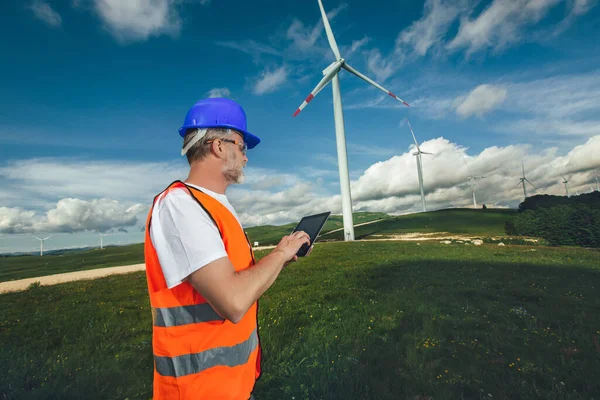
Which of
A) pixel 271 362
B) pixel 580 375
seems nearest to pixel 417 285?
pixel 580 375

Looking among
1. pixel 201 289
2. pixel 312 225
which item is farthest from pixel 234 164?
pixel 201 289

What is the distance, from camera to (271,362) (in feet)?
19.8

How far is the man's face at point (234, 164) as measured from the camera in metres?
2.39

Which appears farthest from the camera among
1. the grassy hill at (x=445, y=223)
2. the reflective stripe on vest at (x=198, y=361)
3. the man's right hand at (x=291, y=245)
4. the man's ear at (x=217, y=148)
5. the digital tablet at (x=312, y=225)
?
the grassy hill at (x=445, y=223)

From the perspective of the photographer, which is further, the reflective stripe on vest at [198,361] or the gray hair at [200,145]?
the gray hair at [200,145]

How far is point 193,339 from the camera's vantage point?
A: 187cm

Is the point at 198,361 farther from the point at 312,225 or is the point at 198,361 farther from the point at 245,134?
the point at 245,134

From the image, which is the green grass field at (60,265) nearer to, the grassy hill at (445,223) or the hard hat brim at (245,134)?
the grassy hill at (445,223)

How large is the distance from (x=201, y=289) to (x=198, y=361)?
510mm

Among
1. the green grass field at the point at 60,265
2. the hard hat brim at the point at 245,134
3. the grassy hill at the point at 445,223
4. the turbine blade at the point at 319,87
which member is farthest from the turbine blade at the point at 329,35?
the hard hat brim at the point at 245,134

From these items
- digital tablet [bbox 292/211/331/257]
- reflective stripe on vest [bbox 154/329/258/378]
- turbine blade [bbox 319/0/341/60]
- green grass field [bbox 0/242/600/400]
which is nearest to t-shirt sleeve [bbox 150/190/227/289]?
reflective stripe on vest [bbox 154/329/258/378]

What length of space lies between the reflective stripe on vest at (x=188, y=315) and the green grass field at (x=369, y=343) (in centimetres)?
389

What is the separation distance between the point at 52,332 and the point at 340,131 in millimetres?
42249

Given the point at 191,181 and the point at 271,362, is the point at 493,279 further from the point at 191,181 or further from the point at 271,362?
the point at 191,181
